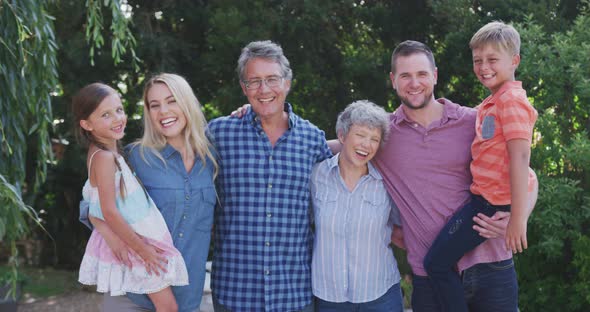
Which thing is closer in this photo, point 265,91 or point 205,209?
point 205,209

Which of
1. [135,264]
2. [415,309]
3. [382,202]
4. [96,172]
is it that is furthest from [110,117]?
[415,309]

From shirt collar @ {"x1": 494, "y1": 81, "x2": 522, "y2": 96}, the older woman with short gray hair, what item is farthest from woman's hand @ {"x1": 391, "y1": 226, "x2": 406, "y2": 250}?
shirt collar @ {"x1": 494, "y1": 81, "x2": 522, "y2": 96}

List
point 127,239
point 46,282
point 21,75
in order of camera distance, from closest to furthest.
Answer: point 127,239, point 21,75, point 46,282

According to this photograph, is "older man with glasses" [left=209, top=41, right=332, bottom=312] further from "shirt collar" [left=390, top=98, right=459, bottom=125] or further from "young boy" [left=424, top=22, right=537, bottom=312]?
"young boy" [left=424, top=22, right=537, bottom=312]

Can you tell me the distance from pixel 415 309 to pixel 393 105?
3938 millimetres

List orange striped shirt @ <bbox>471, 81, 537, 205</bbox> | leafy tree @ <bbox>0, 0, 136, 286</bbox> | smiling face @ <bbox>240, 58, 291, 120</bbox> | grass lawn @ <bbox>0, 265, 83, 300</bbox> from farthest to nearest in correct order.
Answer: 1. grass lawn @ <bbox>0, 265, 83, 300</bbox>
2. leafy tree @ <bbox>0, 0, 136, 286</bbox>
3. smiling face @ <bbox>240, 58, 291, 120</bbox>
4. orange striped shirt @ <bbox>471, 81, 537, 205</bbox>

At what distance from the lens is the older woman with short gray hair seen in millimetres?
2645

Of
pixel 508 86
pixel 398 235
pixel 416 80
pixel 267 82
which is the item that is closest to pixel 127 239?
pixel 267 82

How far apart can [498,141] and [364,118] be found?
506mm

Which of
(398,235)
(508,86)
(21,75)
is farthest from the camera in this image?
(21,75)

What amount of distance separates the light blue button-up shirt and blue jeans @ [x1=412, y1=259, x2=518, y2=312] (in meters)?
0.24

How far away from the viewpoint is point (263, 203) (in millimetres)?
2658

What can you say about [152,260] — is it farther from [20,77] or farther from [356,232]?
[20,77]

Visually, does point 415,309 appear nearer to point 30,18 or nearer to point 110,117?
point 110,117
